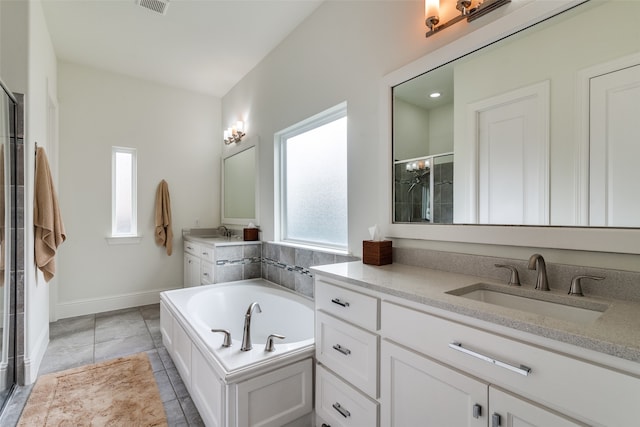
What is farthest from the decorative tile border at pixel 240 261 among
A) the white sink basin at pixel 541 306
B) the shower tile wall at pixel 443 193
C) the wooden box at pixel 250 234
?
the white sink basin at pixel 541 306

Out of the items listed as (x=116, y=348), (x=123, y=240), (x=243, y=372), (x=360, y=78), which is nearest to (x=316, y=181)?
(x=360, y=78)

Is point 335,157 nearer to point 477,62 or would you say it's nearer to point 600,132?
point 477,62

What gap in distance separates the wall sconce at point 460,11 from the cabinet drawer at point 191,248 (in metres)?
3.16

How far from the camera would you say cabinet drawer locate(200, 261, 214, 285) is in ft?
10.3

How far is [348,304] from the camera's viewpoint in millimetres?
1428

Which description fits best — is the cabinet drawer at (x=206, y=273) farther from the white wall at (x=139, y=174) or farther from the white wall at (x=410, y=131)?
the white wall at (x=410, y=131)

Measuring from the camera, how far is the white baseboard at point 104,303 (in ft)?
11.3

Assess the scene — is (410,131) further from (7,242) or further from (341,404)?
(7,242)

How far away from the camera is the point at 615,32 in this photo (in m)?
1.09

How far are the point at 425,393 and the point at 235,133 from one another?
3.46 meters

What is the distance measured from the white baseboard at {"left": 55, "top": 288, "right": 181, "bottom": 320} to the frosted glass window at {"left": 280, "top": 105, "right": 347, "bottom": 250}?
2229 millimetres

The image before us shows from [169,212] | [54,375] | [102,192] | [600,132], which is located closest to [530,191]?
[600,132]

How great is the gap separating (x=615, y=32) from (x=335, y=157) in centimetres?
170

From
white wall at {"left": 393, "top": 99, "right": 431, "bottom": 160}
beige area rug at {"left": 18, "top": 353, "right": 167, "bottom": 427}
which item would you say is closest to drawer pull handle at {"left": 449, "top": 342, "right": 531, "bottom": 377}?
white wall at {"left": 393, "top": 99, "right": 431, "bottom": 160}
